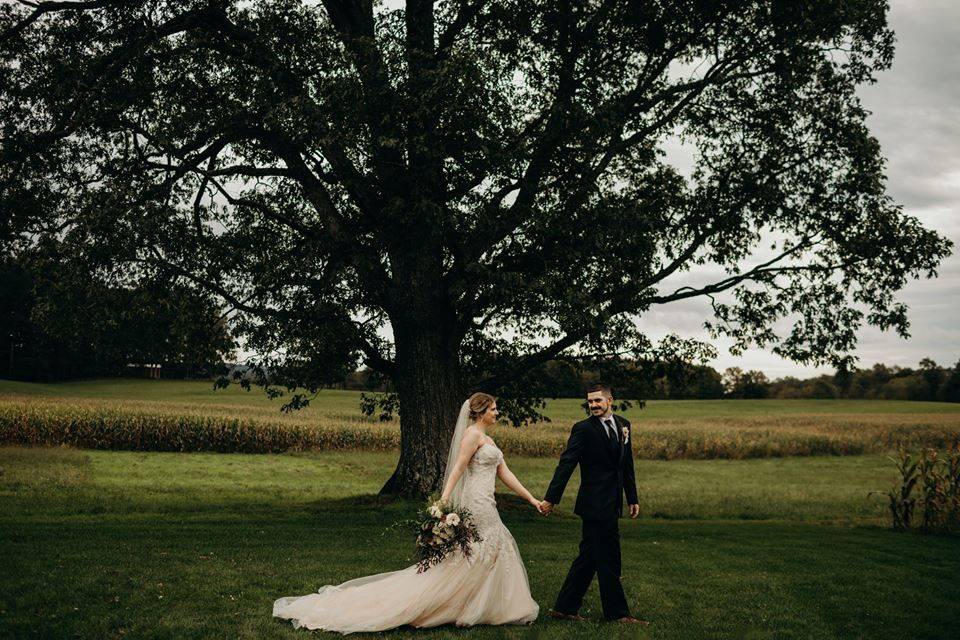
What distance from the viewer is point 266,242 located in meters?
19.6

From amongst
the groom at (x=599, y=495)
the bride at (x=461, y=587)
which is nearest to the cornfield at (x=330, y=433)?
the bride at (x=461, y=587)

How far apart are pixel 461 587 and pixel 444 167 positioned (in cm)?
964

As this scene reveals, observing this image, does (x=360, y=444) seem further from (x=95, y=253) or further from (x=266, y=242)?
(x=95, y=253)

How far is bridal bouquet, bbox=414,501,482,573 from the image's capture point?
8.39 metres

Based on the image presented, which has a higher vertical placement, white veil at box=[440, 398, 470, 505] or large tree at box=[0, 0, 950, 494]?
large tree at box=[0, 0, 950, 494]

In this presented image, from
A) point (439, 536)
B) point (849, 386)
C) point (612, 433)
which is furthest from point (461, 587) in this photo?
point (849, 386)

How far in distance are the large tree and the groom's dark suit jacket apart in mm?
6905

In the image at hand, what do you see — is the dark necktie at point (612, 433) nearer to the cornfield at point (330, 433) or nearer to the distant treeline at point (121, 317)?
the distant treeline at point (121, 317)

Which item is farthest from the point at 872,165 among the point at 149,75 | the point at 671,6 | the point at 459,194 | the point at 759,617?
the point at 149,75

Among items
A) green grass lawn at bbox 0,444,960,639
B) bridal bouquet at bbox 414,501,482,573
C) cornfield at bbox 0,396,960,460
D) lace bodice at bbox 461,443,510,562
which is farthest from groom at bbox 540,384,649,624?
cornfield at bbox 0,396,960,460

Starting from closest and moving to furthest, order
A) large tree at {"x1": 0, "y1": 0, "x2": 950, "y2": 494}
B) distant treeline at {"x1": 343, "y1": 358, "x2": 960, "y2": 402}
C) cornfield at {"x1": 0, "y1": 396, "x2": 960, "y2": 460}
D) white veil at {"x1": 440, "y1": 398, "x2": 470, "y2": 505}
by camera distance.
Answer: white veil at {"x1": 440, "y1": 398, "x2": 470, "y2": 505} < large tree at {"x1": 0, "y1": 0, "x2": 950, "y2": 494} < cornfield at {"x1": 0, "y1": 396, "x2": 960, "y2": 460} < distant treeline at {"x1": 343, "y1": 358, "x2": 960, "y2": 402}

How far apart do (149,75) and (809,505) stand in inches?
907

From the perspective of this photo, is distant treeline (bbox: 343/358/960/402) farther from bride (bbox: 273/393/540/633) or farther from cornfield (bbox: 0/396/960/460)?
bride (bbox: 273/393/540/633)

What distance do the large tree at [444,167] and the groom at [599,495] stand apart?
271 inches
